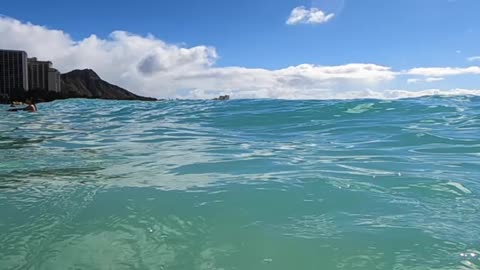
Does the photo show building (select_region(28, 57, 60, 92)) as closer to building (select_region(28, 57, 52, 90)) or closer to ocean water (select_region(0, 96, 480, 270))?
building (select_region(28, 57, 52, 90))

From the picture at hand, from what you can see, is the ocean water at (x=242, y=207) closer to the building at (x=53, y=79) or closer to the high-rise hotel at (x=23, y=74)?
the high-rise hotel at (x=23, y=74)

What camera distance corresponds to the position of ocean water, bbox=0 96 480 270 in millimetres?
2539

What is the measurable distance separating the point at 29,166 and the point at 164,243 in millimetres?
3111

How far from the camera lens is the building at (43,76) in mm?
80562

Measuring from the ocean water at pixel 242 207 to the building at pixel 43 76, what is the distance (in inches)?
3163

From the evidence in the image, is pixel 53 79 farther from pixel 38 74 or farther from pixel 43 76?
pixel 38 74

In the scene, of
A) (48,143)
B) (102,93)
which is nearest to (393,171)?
(48,143)

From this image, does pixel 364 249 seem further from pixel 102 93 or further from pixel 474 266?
pixel 102 93

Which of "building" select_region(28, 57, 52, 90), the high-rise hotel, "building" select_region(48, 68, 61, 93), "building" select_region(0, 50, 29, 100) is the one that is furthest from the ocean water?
"building" select_region(48, 68, 61, 93)

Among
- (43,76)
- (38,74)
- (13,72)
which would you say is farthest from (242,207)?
(38,74)

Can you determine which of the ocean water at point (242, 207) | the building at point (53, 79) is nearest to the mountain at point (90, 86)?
the building at point (53, 79)

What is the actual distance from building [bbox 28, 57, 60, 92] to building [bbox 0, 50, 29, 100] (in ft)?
4.43

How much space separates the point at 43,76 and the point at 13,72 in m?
4.81

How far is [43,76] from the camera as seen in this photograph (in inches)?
3214
